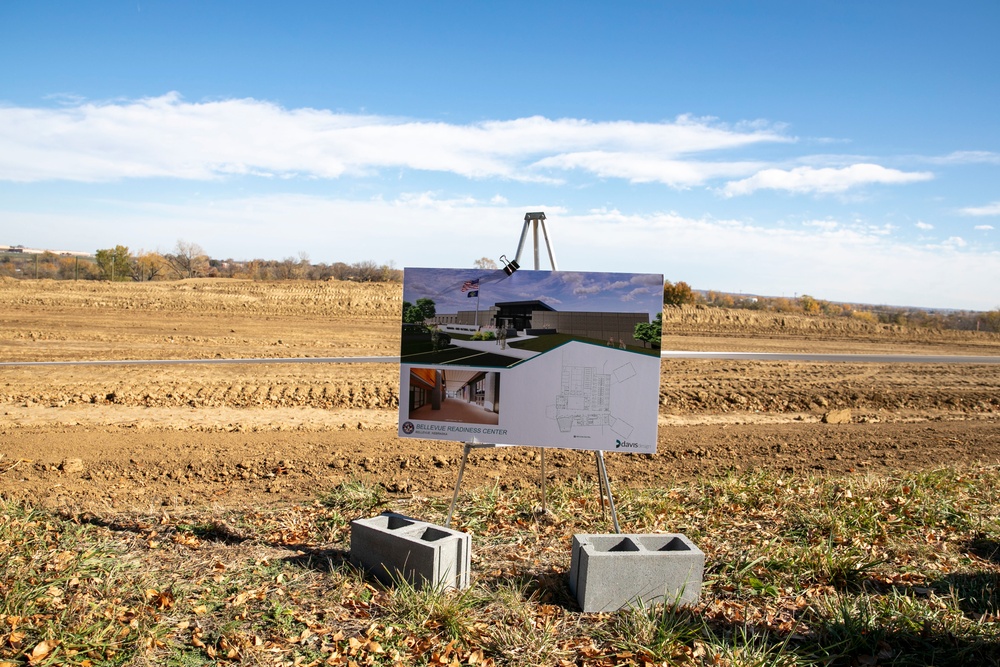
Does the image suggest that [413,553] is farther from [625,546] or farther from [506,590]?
[625,546]

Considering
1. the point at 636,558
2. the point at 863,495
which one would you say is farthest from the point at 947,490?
the point at 636,558

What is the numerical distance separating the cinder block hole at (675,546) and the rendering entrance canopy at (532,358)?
741 mm

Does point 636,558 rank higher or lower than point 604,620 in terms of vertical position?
higher

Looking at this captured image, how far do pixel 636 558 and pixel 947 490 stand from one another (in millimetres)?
4852

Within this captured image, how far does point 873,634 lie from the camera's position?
15.5 feet

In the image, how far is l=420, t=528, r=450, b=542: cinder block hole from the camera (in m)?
5.57

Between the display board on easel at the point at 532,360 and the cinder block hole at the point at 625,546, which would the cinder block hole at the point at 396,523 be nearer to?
the display board on easel at the point at 532,360

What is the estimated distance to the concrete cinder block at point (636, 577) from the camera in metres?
5.04

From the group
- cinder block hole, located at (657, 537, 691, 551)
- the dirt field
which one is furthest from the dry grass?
the dirt field

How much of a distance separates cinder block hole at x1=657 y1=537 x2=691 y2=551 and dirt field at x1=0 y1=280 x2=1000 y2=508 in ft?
10.2

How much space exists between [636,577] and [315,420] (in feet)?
25.4

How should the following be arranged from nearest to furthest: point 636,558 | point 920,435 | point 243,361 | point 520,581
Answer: point 636,558 < point 520,581 < point 920,435 < point 243,361

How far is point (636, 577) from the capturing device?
16.7 ft

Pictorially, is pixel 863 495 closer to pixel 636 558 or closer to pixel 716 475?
pixel 716 475
